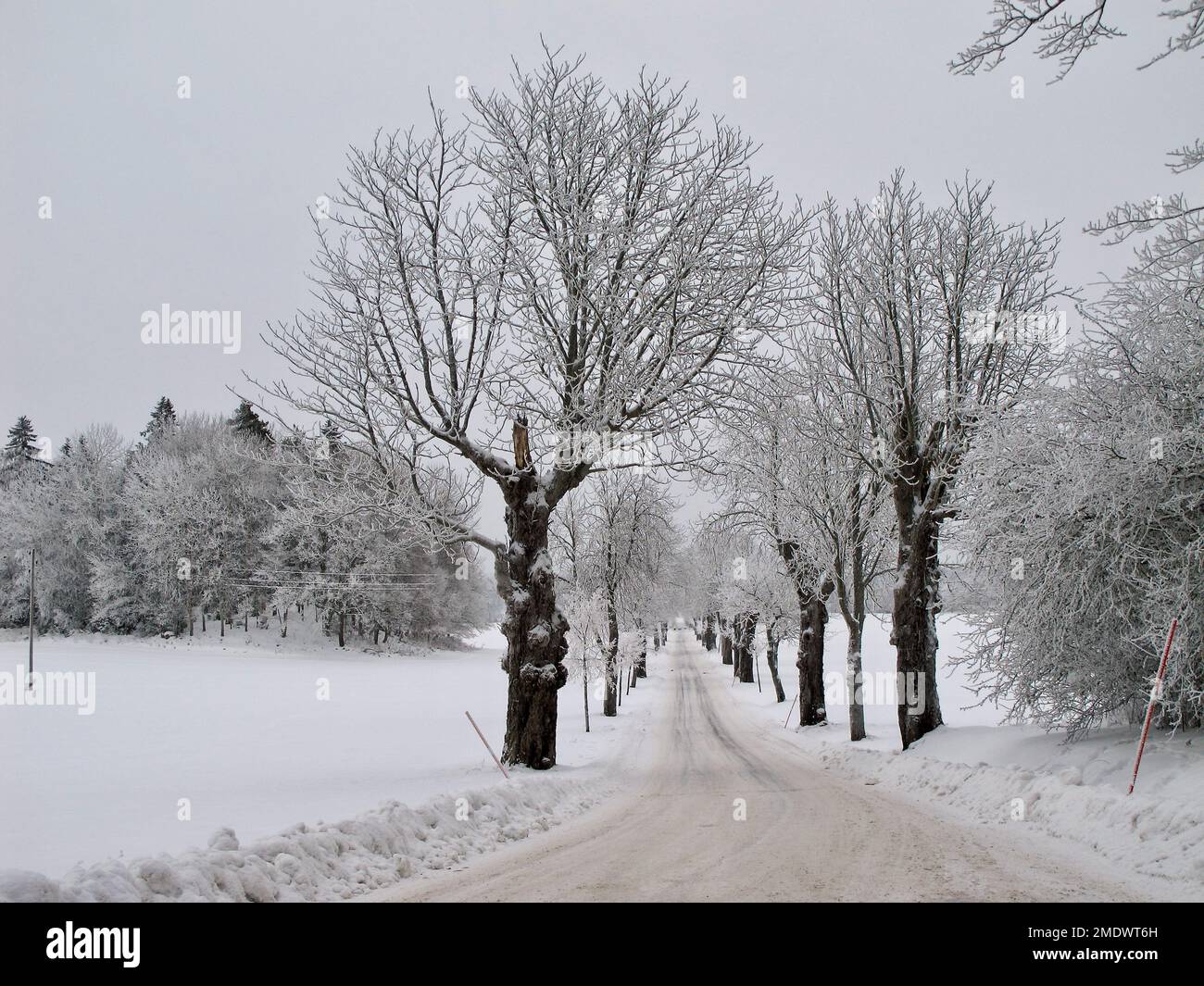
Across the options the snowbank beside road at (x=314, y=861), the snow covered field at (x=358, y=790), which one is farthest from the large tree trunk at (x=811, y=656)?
the snowbank beside road at (x=314, y=861)

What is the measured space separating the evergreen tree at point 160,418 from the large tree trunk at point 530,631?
63835 mm

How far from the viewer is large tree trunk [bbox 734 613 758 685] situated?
46.2 metres

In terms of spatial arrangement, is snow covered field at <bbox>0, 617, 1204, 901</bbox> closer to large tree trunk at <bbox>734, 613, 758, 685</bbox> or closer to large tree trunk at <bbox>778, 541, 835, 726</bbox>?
large tree trunk at <bbox>778, 541, 835, 726</bbox>

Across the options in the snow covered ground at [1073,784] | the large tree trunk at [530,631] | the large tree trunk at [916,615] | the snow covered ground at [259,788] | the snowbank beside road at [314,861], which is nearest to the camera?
the snowbank beside road at [314,861]

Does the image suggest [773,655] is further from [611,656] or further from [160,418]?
[160,418]

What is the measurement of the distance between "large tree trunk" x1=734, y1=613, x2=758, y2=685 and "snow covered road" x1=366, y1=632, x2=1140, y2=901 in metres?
34.6

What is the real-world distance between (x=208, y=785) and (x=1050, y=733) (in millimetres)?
13225

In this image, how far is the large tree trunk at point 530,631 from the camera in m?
12.2

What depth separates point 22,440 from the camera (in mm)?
67188

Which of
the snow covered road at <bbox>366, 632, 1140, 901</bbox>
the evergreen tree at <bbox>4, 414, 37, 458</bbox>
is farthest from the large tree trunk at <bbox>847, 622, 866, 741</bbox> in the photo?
the evergreen tree at <bbox>4, 414, 37, 458</bbox>

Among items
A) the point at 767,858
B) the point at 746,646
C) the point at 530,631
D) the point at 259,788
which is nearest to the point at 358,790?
the point at 259,788

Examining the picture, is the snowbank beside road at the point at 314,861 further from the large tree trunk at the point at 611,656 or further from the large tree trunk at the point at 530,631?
the large tree trunk at the point at 611,656

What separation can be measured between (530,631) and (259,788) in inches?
182
